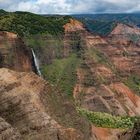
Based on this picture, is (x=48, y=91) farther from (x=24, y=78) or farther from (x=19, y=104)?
(x=19, y=104)

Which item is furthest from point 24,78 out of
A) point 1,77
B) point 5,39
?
point 5,39

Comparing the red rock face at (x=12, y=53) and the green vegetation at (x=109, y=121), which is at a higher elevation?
the red rock face at (x=12, y=53)

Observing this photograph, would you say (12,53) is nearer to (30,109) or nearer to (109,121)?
(109,121)

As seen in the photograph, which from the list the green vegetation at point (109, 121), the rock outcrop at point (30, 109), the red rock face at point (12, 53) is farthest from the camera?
the red rock face at point (12, 53)

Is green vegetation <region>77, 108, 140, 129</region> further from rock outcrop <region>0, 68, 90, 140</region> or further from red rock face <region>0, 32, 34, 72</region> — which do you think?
rock outcrop <region>0, 68, 90, 140</region>

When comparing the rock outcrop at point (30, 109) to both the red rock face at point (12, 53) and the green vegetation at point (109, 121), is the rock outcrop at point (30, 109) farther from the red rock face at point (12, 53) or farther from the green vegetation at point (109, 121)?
the red rock face at point (12, 53)

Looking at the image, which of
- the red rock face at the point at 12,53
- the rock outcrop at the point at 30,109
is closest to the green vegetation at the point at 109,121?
the red rock face at the point at 12,53

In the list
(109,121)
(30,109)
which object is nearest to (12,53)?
(109,121)
